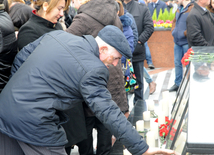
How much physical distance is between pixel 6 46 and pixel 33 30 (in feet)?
2.21

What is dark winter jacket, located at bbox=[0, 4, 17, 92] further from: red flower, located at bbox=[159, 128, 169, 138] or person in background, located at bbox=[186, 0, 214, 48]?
person in background, located at bbox=[186, 0, 214, 48]

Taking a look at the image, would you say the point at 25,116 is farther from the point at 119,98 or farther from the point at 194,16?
the point at 194,16

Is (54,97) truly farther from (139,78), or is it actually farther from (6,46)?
(139,78)

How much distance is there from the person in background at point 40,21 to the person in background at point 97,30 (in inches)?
11.5

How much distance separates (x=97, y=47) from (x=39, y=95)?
0.46 m

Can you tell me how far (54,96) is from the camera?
1.78 meters

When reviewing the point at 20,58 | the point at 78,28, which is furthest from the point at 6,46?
the point at 78,28

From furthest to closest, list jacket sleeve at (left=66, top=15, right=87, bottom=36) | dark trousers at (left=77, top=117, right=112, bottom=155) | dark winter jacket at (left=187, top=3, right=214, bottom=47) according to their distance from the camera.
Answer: dark winter jacket at (left=187, top=3, right=214, bottom=47), dark trousers at (left=77, top=117, right=112, bottom=155), jacket sleeve at (left=66, top=15, right=87, bottom=36)

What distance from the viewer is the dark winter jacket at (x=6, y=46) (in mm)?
1954

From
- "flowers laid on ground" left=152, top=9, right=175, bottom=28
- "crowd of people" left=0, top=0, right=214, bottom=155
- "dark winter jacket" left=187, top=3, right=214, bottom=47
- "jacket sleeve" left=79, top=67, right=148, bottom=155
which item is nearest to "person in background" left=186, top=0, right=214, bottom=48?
"dark winter jacket" left=187, top=3, right=214, bottom=47

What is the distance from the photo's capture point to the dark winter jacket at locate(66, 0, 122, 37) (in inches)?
118

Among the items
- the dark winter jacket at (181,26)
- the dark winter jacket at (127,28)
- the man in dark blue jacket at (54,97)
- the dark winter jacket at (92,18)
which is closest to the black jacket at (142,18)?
the dark winter jacket at (181,26)

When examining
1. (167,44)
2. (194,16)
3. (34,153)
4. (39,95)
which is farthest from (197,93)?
(167,44)

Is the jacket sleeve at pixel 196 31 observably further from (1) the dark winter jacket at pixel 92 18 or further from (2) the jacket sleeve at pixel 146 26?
(1) the dark winter jacket at pixel 92 18
